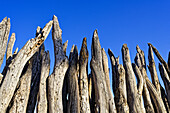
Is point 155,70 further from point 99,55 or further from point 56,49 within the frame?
point 56,49

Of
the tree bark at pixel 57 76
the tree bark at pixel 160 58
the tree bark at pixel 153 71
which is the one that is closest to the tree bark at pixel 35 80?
the tree bark at pixel 57 76

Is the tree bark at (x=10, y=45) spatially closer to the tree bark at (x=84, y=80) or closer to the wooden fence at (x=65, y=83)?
the wooden fence at (x=65, y=83)

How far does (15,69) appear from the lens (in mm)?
3791

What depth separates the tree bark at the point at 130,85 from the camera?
475 cm

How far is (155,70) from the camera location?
6.32 metres

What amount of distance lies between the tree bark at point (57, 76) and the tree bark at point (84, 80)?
0.42m

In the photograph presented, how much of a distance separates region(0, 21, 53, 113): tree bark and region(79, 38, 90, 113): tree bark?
1.10 meters

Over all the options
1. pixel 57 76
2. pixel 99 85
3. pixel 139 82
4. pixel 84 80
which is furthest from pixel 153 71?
pixel 57 76

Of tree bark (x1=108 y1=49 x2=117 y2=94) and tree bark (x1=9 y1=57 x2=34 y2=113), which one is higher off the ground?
tree bark (x1=108 y1=49 x2=117 y2=94)

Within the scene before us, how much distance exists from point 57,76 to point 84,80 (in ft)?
2.32

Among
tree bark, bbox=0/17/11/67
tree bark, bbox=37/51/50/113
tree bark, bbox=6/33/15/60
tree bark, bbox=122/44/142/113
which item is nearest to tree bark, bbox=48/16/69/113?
tree bark, bbox=37/51/50/113

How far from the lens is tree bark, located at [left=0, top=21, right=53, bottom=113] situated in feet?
11.3

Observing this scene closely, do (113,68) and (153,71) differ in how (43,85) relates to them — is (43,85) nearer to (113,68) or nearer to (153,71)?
(113,68)

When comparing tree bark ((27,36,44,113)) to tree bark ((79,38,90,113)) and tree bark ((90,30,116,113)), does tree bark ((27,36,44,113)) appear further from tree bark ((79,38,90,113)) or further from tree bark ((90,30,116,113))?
tree bark ((90,30,116,113))
